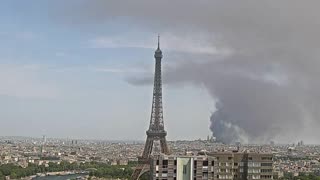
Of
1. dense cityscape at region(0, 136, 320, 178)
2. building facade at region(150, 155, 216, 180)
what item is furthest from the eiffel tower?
building facade at region(150, 155, 216, 180)

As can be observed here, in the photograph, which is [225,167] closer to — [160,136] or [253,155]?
[253,155]

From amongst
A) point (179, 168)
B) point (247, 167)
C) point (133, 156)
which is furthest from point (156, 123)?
point (133, 156)

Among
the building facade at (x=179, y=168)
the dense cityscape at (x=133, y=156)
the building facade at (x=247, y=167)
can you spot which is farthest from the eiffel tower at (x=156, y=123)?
the building facade at (x=179, y=168)

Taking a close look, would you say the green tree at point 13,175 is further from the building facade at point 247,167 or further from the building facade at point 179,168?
the building facade at point 179,168

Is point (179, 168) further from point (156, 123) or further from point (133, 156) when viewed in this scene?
point (133, 156)

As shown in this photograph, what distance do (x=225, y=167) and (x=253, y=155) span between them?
A: 1.01 metres

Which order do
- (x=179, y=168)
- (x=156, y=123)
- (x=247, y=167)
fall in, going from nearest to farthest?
(x=179, y=168)
(x=247, y=167)
(x=156, y=123)

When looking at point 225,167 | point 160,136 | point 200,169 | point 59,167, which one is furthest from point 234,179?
point 59,167

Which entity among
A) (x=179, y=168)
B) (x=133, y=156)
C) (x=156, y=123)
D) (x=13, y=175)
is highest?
(x=156, y=123)

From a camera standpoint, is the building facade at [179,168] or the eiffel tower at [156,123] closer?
the building facade at [179,168]

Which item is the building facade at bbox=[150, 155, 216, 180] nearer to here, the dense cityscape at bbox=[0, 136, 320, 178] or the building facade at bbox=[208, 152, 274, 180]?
the building facade at bbox=[208, 152, 274, 180]

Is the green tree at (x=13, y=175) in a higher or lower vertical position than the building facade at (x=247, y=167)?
lower

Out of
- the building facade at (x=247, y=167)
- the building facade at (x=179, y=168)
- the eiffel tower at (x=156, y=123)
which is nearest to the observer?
the building facade at (x=179, y=168)

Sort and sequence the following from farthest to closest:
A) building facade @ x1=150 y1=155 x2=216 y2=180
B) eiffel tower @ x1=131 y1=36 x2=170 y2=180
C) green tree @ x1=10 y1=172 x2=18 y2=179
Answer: green tree @ x1=10 y1=172 x2=18 y2=179 < eiffel tower @ x1=131 y1=36 x2=170 y2=180 < building facade @ x1=150 y1=155 x2=216 y2=180
